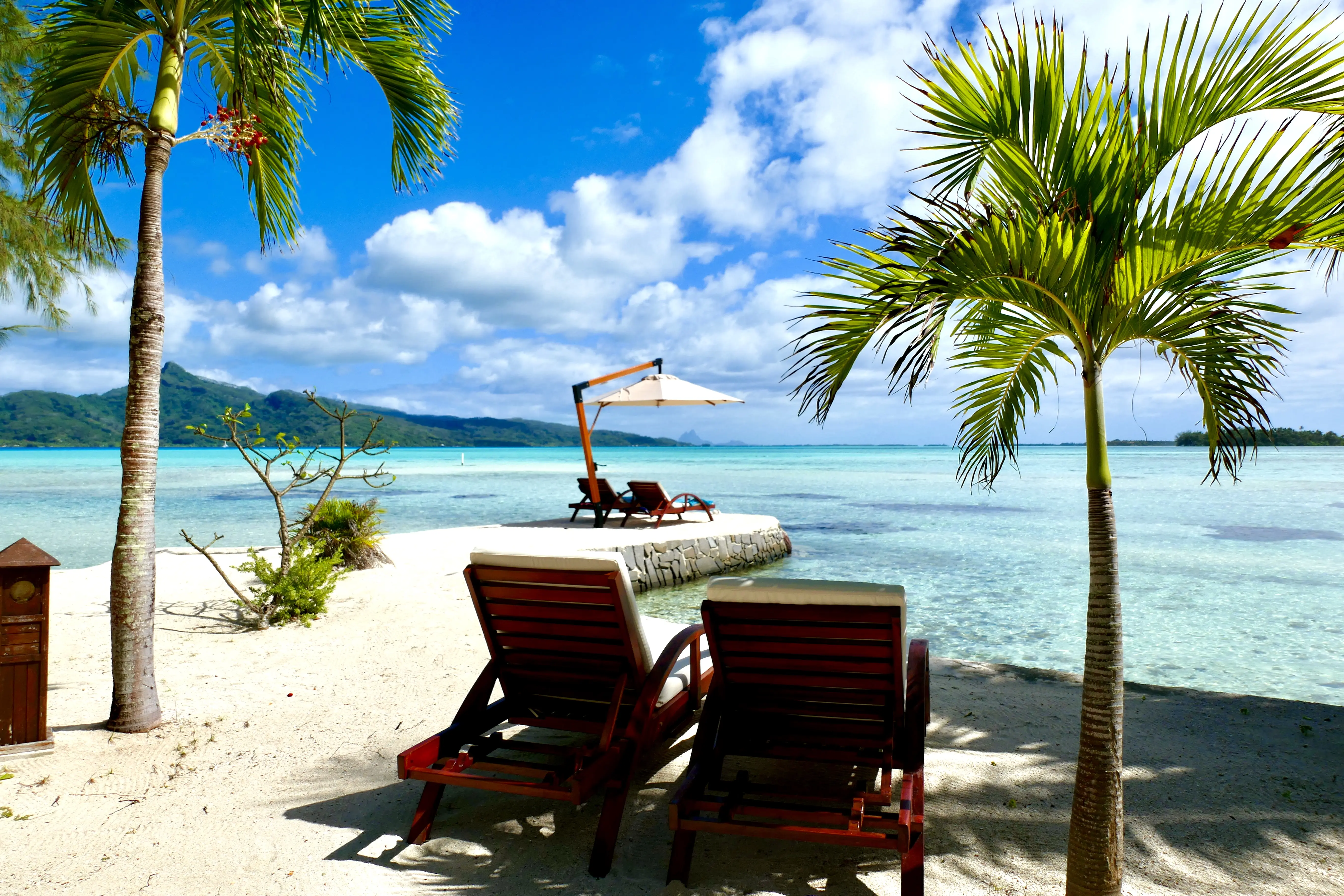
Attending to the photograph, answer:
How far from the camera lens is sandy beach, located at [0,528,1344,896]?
2.58 metres

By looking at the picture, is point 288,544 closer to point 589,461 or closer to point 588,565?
point 588,565

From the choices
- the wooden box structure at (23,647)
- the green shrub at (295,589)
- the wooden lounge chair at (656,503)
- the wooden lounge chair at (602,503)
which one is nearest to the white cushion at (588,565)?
the wooden box structure at (23,647)

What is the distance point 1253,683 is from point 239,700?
8084 mm

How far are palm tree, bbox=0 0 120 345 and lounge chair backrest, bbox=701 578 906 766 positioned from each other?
7158mm

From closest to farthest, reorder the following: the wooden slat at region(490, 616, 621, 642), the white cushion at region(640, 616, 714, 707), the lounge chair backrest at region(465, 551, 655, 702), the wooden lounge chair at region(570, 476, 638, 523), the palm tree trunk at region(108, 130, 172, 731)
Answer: the lounge chair backrest at region(465, 551, 655, 702) → the wooden slat at region(490, 616, 621, 642) → the white cushion at region(640, 616, 714, 707) → the palm tree trunk at region(108, 130, 172, 731) → the wooden lounge chair at region(570, 476, 638, 523)

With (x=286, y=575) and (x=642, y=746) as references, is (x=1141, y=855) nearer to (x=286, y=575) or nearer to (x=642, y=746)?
(x=642, y=746)

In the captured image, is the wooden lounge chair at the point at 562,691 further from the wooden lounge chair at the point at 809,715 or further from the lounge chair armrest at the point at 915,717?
the lounge chair armrest at the point at 915,717

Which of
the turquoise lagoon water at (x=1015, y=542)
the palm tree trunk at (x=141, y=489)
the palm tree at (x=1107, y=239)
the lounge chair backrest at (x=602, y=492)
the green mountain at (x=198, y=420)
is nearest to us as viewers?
the palm tree at (x=1107, y=239)

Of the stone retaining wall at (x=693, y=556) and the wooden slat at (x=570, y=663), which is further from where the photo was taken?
the stone retaining wall at (x=693, y=556)

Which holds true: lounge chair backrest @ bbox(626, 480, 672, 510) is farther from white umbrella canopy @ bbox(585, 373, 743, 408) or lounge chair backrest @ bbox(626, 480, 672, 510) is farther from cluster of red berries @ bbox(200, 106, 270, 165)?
cluster of red berries @ bbox(200, 106, 270, 165)

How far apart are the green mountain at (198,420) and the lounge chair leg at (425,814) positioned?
6894 centimetres

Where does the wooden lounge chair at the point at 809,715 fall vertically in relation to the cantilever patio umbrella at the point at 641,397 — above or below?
below

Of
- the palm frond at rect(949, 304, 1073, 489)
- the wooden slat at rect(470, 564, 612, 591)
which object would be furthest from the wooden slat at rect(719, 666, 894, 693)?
the palm frond at rect(949, 304, 1073, 489)

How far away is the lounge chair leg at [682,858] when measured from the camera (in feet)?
8.43
